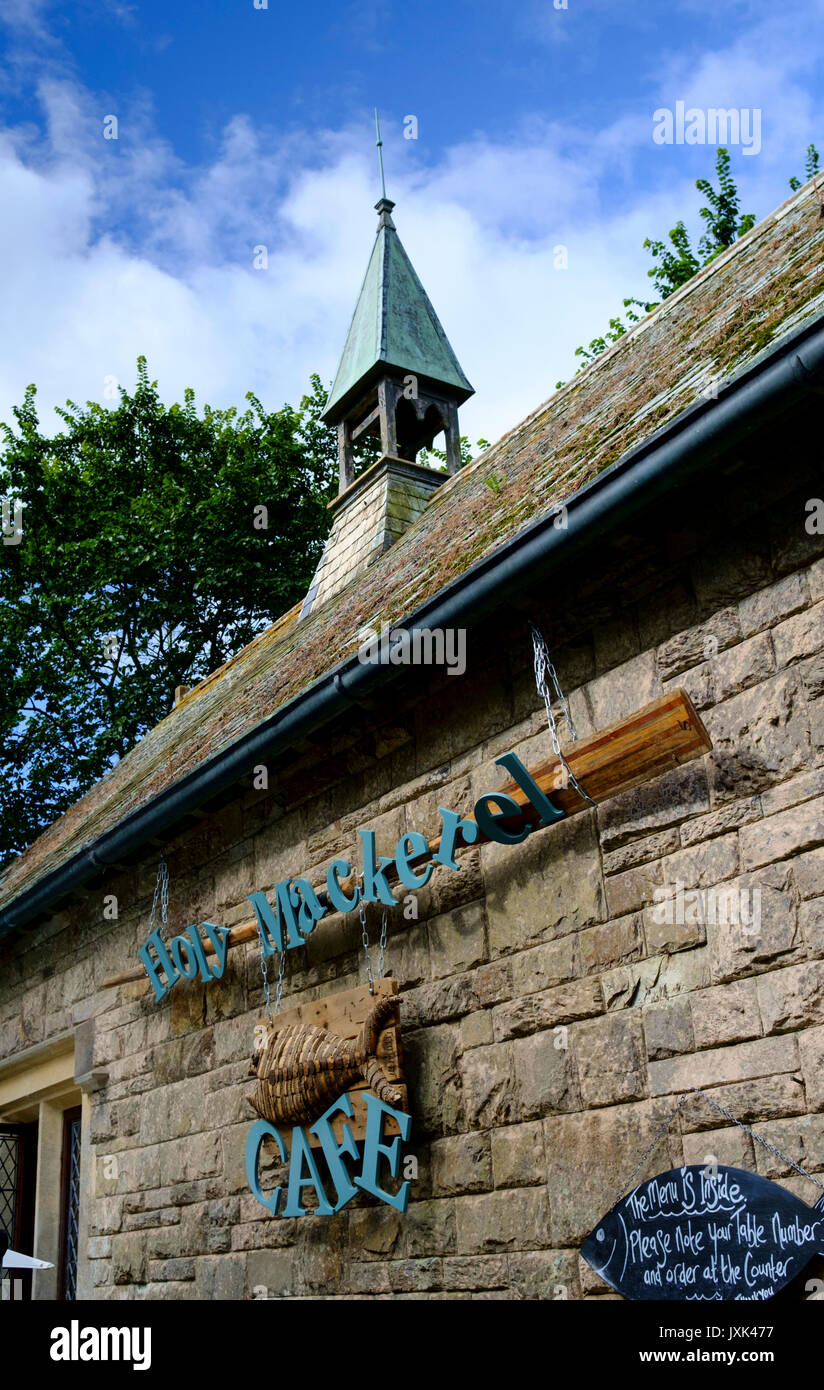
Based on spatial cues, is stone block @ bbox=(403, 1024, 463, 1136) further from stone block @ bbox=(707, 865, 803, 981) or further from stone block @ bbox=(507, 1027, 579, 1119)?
stone block @ bbox=(707, 865, 803, 981)

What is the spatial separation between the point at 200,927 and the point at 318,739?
49.2 inches

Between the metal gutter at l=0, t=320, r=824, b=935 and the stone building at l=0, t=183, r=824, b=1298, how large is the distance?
1 cm

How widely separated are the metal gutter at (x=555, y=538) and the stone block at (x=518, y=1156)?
186cm

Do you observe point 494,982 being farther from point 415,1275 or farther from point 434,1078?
point 415,1275

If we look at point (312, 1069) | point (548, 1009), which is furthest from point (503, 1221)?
point (312, 1069)

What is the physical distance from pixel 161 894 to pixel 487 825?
308cm

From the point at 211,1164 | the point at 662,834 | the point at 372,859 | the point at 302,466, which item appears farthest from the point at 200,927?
the point at 302,466

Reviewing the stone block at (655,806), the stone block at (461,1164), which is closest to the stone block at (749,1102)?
the stone block at (655,806)

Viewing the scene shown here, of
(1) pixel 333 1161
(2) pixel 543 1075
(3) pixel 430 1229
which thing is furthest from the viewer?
(1) pixel 333 1161

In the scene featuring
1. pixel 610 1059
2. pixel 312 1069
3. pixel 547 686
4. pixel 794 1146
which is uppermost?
pixel 547 686

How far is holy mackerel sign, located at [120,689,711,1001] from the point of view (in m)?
4.19

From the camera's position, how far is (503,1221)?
4.51 m

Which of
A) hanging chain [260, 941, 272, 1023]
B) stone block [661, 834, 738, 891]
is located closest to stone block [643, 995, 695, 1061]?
stone block [661, 834, 738, 891]
